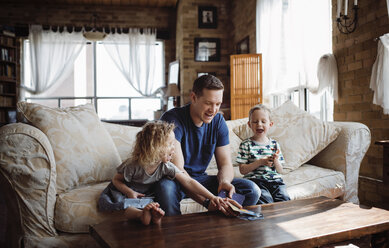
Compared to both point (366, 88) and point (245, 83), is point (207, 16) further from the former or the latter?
point (366, 88)

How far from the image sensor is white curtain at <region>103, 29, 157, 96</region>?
7.32m

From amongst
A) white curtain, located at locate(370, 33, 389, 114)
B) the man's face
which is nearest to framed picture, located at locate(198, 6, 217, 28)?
white curtain, located at locate(370, 33, 389, 114)

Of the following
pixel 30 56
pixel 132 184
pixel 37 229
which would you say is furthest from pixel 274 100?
pixel 30 56

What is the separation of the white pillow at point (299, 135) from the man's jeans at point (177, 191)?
0.59 m

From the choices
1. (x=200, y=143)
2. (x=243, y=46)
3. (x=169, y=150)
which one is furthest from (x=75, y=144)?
(x=243, y=46)

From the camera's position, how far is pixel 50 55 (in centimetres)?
710

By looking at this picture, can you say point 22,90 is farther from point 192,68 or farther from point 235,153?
point 235,153

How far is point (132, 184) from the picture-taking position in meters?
1.70

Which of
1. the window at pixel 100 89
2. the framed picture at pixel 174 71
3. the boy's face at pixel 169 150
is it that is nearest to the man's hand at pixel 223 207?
the boy's face at pixel 169 150

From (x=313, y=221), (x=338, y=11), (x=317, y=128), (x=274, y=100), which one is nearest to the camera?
Answer: (x=313, y=221)

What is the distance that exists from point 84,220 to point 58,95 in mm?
6366

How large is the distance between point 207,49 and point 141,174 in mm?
5242

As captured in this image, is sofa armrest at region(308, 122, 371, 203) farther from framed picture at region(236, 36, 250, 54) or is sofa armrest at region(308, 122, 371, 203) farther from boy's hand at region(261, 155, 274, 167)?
framed picture at region(236, 36, 250, 54)

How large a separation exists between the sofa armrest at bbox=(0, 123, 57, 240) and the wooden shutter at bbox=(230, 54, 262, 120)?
3548 mm
